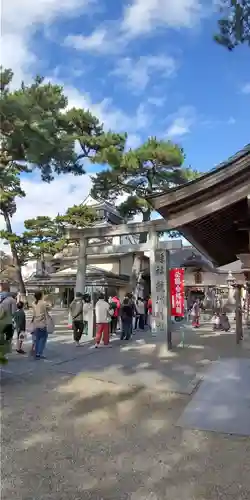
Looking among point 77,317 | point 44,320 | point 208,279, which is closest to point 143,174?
point 208,279

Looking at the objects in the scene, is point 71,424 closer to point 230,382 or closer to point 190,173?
point 230,382

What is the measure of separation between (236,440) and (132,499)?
1.73 meters

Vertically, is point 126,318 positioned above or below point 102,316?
below

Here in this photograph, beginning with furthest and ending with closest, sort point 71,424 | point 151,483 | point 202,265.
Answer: point 202,265
point 71,424
point 151,483

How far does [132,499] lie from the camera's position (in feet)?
9.96

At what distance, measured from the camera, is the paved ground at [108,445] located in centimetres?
322

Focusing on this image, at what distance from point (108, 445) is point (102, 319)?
651 cm

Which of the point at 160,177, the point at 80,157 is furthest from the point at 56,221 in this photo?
the point at 160,177

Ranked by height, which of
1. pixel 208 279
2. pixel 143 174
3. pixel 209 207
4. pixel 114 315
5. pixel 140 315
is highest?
pixel 143 174

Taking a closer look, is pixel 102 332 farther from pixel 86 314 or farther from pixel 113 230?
pixel 113 230

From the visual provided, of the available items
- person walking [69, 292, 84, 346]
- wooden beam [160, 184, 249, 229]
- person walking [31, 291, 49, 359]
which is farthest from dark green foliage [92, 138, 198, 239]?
wooden beam [160, 184, 249, 229]

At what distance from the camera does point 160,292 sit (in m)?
14.0

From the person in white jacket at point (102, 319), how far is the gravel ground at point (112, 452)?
4.45 metres

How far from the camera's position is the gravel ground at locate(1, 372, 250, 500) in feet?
10.5
